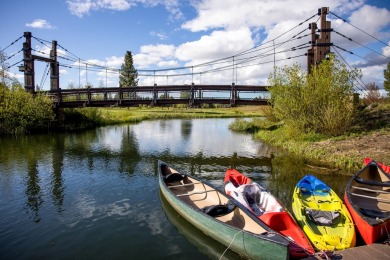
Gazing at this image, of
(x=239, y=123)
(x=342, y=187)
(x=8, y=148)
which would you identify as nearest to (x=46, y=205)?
(x=342, y=187)

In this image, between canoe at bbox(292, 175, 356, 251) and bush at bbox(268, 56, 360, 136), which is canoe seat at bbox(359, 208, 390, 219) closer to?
canoe at bbox(292, 175, 356, 251)

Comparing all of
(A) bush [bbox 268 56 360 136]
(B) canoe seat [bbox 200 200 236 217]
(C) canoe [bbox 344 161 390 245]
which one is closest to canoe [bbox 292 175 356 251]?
(C) canoe [bbox 344 161 390 245]

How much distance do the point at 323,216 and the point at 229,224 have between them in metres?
3.31

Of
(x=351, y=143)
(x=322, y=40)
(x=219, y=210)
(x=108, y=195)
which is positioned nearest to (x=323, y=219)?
(x=219, y=210)

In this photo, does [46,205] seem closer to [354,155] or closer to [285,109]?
[354,155]

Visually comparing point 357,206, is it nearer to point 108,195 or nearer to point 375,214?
point 375,214

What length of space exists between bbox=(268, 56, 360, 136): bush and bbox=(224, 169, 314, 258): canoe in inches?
561

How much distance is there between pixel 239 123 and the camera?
42.8 meters

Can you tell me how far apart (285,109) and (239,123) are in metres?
16.7

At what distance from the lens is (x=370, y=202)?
436 inches

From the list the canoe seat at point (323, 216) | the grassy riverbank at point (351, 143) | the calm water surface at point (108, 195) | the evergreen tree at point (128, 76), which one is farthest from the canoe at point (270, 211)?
the evergreen tree at point (128, 76)

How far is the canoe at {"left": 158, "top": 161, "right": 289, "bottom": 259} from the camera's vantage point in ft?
23.3

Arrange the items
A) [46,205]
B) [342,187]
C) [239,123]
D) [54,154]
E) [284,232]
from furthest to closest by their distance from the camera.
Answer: [239,123], [54,154], [342,187], [46,205], [284,232]

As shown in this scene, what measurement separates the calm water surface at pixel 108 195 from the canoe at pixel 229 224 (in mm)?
522
